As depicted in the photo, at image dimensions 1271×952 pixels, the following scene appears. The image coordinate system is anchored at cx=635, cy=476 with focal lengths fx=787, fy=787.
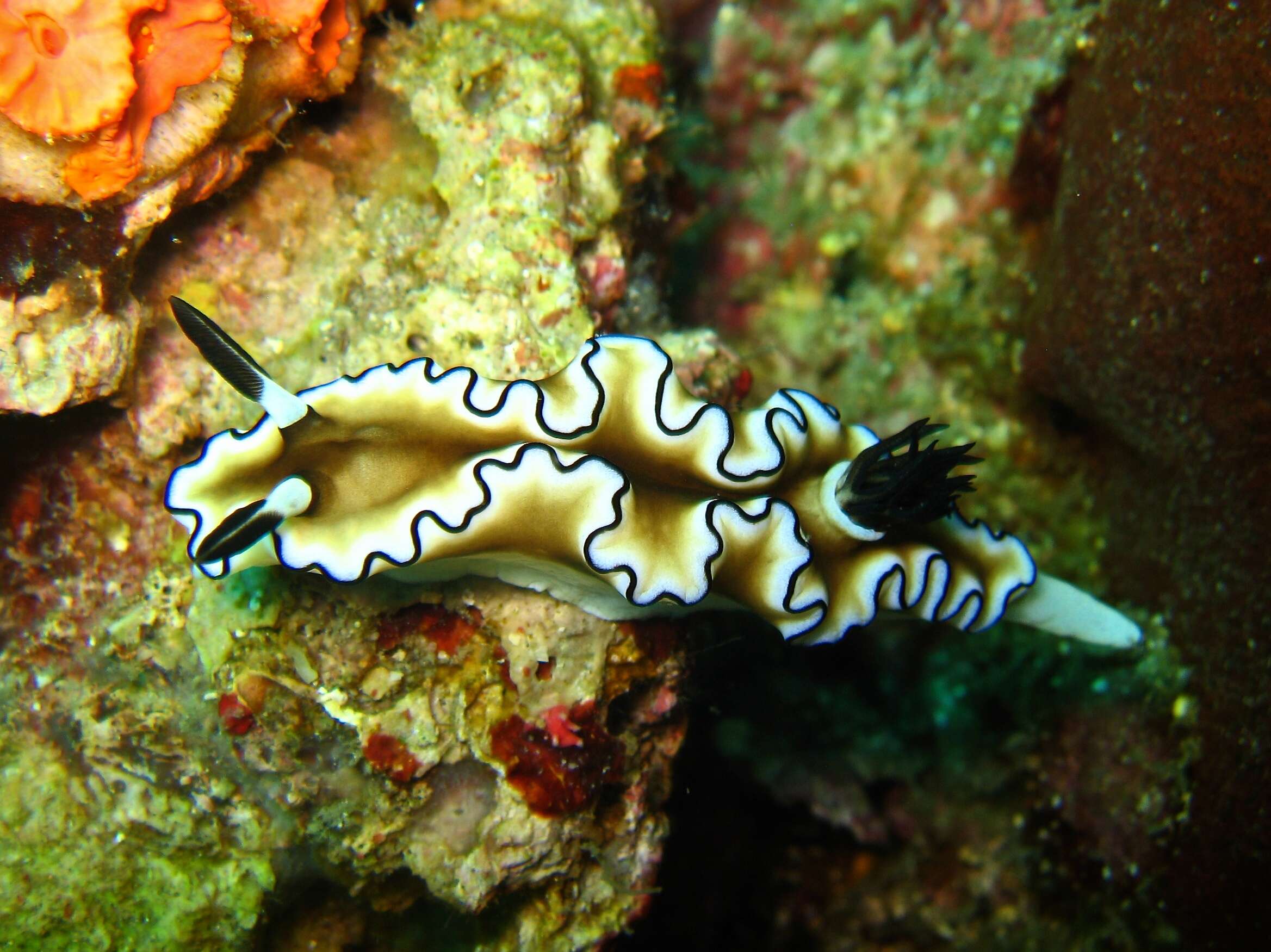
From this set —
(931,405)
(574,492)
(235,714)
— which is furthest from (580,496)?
(931,405)

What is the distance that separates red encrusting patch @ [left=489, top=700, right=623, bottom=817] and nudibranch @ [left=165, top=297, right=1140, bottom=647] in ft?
1.53

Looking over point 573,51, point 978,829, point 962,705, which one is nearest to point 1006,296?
point 962,705

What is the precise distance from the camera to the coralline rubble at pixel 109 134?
96.3 inches

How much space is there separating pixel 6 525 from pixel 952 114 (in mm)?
5898

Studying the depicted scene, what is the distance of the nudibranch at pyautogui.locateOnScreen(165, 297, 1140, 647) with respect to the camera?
104 inches

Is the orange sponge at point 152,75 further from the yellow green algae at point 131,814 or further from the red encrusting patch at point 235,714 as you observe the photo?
the red encrusting patch at point 235,714

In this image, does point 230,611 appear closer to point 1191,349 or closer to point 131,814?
point 131,814

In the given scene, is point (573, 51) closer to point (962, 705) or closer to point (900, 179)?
point (900, 179)

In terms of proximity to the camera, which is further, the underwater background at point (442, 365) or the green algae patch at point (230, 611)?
the green algae patch at point (230, 611)

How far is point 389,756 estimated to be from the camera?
10.1ft

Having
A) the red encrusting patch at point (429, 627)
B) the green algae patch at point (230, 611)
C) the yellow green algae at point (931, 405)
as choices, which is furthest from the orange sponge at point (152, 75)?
the yellow green algae at point (931, 405)

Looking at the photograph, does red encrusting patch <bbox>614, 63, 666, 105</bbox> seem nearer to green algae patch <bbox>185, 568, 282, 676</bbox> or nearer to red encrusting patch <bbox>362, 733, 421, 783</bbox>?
green algae patch <bbox>185, 568, 282, 676</bbox>

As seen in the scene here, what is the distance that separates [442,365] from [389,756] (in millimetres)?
1584

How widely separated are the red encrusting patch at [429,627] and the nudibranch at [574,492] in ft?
0.55
